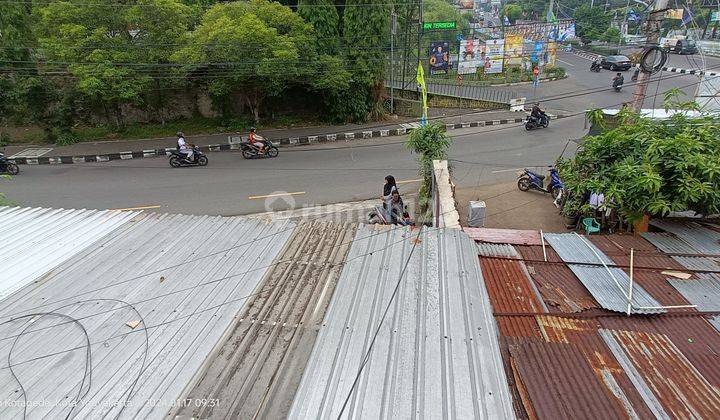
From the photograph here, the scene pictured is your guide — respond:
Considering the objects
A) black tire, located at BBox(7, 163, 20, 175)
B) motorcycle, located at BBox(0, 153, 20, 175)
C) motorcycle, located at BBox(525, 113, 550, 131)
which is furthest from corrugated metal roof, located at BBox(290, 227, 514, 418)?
Answer: motorcycle, located at BBox(525, 113, 550, 131)

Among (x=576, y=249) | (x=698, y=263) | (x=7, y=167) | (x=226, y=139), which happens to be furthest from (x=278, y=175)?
(x=698, y=263)

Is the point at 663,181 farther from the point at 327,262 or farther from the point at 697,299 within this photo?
the point at 327,262

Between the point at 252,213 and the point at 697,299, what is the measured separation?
9206mm

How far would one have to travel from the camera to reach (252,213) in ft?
35.2

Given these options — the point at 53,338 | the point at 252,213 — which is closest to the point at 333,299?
the point at 53,338

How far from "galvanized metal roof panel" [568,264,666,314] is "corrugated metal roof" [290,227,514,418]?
1202 mm

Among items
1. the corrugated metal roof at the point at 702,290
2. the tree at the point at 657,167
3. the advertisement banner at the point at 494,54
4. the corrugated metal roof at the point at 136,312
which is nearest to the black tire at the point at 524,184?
the tree at the point at 657,167

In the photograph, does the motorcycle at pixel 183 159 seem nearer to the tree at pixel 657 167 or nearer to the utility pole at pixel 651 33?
the tree at pixel 657 167

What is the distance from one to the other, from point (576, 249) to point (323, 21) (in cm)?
1549

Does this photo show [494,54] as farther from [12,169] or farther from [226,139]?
[12,169]

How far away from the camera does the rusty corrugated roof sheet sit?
518cm

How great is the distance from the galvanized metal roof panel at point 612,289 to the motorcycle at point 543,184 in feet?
18.8

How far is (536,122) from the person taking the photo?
17531mm

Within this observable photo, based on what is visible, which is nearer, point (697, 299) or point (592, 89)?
point (697, 299)
